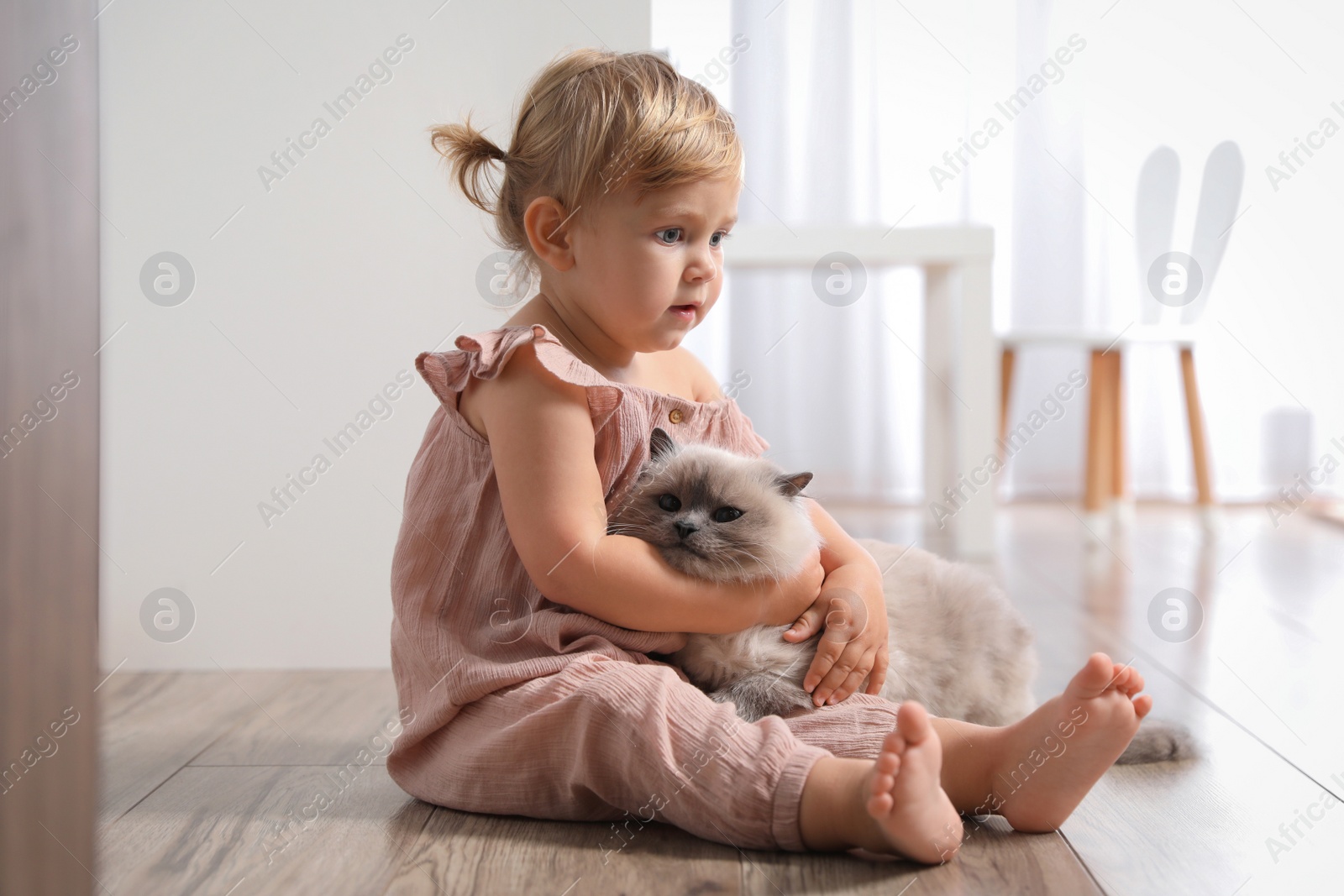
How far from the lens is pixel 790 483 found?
112 centimetres

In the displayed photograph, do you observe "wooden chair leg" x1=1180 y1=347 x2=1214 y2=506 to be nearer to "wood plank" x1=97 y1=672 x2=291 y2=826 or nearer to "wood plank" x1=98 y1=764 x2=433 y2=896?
"wood plank" x1=97 y1=672 x2=291 y2=826

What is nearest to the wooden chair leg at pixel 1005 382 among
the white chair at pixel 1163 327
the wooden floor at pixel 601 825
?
the white chair at pixel 1163 327

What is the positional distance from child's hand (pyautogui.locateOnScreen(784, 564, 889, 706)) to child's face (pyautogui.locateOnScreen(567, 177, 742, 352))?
0.35m

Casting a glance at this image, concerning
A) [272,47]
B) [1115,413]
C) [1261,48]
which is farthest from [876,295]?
[272,47]

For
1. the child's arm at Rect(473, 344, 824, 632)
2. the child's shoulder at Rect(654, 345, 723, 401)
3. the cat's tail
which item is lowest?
the cat's tail

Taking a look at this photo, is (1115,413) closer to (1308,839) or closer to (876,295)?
(876,295)

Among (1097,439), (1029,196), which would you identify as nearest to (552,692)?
(1097,439)

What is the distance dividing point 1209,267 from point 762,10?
201 centimetres

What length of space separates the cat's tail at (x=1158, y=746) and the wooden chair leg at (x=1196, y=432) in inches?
103

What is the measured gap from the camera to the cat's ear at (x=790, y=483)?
1.12 meters

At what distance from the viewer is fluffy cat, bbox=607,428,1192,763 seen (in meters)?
1.07

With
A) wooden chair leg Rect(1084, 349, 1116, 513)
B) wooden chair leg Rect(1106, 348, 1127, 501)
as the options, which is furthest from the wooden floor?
wooden chair leg Rect(1106, 348, 1127, 501)

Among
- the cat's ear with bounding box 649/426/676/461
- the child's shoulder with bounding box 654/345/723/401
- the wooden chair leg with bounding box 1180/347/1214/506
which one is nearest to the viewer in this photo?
the cat's ear with bounding box 649/426/676/461

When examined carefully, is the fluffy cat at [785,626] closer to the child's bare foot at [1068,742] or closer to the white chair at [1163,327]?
the child's bare foot at [1068,742]
